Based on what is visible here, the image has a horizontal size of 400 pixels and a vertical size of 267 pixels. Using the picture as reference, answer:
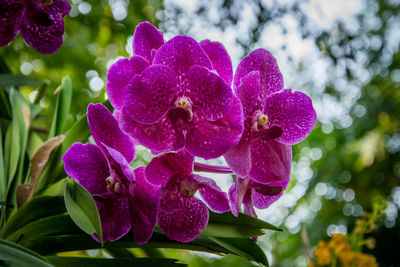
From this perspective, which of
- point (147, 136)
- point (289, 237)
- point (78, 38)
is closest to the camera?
point (147, 136)

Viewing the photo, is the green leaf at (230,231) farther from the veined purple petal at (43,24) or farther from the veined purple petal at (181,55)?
the veined purple petal at (43,24)

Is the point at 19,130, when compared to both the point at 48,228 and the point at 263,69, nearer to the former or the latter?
the point at 48,228

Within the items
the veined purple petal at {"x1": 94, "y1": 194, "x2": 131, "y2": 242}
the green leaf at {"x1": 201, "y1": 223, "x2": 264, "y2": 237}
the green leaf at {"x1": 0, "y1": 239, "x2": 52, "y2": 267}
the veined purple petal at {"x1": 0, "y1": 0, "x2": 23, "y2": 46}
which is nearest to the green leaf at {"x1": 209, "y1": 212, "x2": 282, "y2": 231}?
the green leaf at {"x1": 201, "y1": 223, "x2": 264, "y2": 237}

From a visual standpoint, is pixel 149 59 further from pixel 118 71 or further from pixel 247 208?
pixel 247 208

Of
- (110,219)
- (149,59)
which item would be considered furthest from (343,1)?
(110,219)

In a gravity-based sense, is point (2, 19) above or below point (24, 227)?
above

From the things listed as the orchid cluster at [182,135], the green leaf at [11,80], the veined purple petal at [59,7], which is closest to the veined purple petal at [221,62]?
the orchid cluster at [182,135]

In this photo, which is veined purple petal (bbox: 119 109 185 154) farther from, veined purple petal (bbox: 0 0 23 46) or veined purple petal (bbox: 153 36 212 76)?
veined purple petal (bbox: 0 0 23 46)
